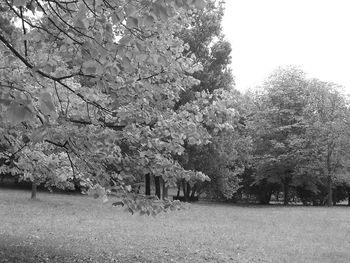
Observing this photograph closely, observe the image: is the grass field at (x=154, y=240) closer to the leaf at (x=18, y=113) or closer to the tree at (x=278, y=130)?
the leaf at (x=18, y=113)

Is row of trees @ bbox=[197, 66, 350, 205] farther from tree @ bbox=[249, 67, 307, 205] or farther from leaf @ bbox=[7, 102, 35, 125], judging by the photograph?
Answer: leaf @ bbox=[7, 102, 35, 125]

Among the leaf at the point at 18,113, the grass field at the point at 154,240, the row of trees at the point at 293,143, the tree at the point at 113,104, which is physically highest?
the row of trees at the point at 293,143

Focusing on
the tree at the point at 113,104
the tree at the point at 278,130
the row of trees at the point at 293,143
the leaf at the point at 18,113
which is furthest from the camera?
the tree at the point at 278,130

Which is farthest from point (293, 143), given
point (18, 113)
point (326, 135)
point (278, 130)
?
point (18, 113)

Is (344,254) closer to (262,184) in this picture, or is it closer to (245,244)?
(245,244)

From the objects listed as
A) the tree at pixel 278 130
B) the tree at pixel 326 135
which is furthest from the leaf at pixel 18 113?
the tree at pixel 326 135

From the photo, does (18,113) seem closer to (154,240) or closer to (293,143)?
(154,240)

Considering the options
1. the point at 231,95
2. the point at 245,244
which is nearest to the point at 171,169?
the point at 231,95

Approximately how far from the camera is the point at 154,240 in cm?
1196

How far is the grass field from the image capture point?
9492 millimetres

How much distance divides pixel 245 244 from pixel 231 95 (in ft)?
22.3

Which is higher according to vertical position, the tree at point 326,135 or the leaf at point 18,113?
the tree at point 326,135

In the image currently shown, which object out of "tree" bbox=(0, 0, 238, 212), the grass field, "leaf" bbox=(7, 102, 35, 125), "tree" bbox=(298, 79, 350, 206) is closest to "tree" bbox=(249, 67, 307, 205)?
"tree" bbox=(298, 79, 350, 206)

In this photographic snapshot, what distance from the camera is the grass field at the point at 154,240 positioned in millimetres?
9492
